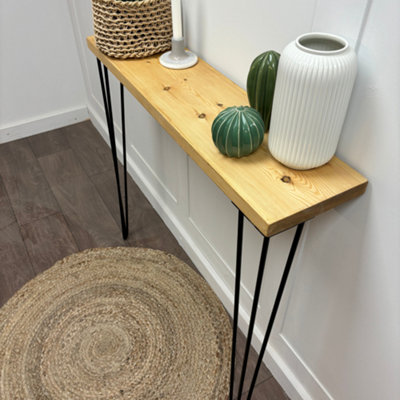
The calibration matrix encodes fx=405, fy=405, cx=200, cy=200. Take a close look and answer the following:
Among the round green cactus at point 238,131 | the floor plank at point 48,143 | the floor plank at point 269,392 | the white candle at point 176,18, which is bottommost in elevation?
the floor plank at point 48,143

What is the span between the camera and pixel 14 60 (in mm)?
2193

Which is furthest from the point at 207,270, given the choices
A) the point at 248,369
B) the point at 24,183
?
the point at 24,183

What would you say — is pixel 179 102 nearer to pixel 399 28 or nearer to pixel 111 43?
pixel 111 43

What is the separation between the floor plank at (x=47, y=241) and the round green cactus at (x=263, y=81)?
3.89ft

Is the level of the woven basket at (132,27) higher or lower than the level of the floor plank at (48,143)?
higher

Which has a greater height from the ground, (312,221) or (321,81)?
(321,81)

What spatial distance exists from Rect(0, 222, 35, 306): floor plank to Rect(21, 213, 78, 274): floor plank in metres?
0.02

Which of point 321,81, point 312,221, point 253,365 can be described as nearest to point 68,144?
point 253,365

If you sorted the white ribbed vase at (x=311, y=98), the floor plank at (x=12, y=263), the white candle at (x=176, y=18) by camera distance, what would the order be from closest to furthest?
the white ribbed vase at (x=311, y=98) < the white candle at (x=176, y=18) < the floor plank at (x=12, y=263)

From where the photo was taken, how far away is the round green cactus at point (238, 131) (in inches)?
29.1

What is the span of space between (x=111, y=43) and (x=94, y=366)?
1.01m

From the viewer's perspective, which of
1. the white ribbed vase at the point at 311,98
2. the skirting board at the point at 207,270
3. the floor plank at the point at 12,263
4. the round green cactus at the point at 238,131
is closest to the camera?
the white ribbed vase at the point at 311,98

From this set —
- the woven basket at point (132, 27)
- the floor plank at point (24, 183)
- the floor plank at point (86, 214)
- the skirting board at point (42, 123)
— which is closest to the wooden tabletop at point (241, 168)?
the woven basket at point (132, 27)

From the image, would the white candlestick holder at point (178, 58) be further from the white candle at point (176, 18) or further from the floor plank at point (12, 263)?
the floor plank at point (12, 263)
